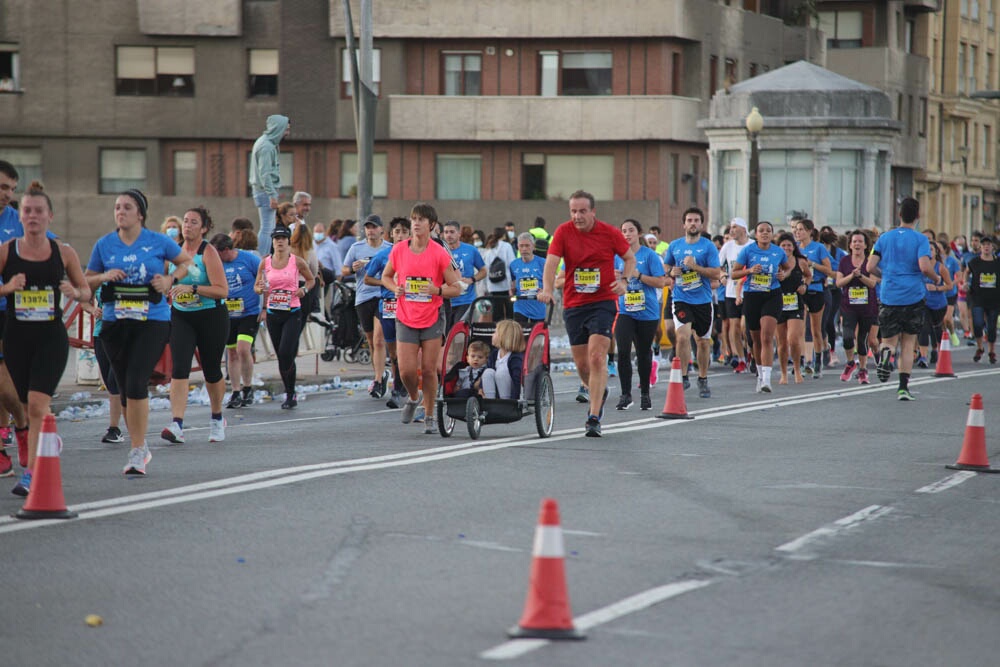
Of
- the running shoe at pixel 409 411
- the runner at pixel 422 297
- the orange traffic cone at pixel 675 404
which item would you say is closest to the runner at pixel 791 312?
the orange traffic cone at pixel 675 404

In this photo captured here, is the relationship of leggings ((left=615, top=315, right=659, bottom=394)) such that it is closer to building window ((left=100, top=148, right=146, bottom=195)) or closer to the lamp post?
the lamp post

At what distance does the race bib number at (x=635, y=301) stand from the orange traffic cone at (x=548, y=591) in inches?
436

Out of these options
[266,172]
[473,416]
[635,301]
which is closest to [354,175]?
[266,172]

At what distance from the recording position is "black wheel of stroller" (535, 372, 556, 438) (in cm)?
1368

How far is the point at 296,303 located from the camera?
18141 mm

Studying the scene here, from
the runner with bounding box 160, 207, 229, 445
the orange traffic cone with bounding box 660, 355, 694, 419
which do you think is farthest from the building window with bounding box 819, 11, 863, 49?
the runner with bounding box 160, 207, 229, 445

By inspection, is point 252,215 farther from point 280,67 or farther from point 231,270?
point 231,270

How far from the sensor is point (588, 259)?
47.3ft

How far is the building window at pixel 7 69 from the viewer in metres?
52.3

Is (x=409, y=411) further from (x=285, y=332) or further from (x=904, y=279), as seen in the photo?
(x=904, y=279)

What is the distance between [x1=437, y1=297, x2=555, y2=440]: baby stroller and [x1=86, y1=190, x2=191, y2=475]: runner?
2967mm

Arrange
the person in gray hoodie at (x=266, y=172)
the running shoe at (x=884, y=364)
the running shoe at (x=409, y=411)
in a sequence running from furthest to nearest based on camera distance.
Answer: the person in gray hoodie at (x=266, y=172) → the running shoe at (x=884, y=364) → the running shoe at (x=409, y=411)

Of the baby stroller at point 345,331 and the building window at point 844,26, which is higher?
the building window at point 844,26

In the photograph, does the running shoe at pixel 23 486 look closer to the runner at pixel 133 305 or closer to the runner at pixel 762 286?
the runner at pixel 133 305
